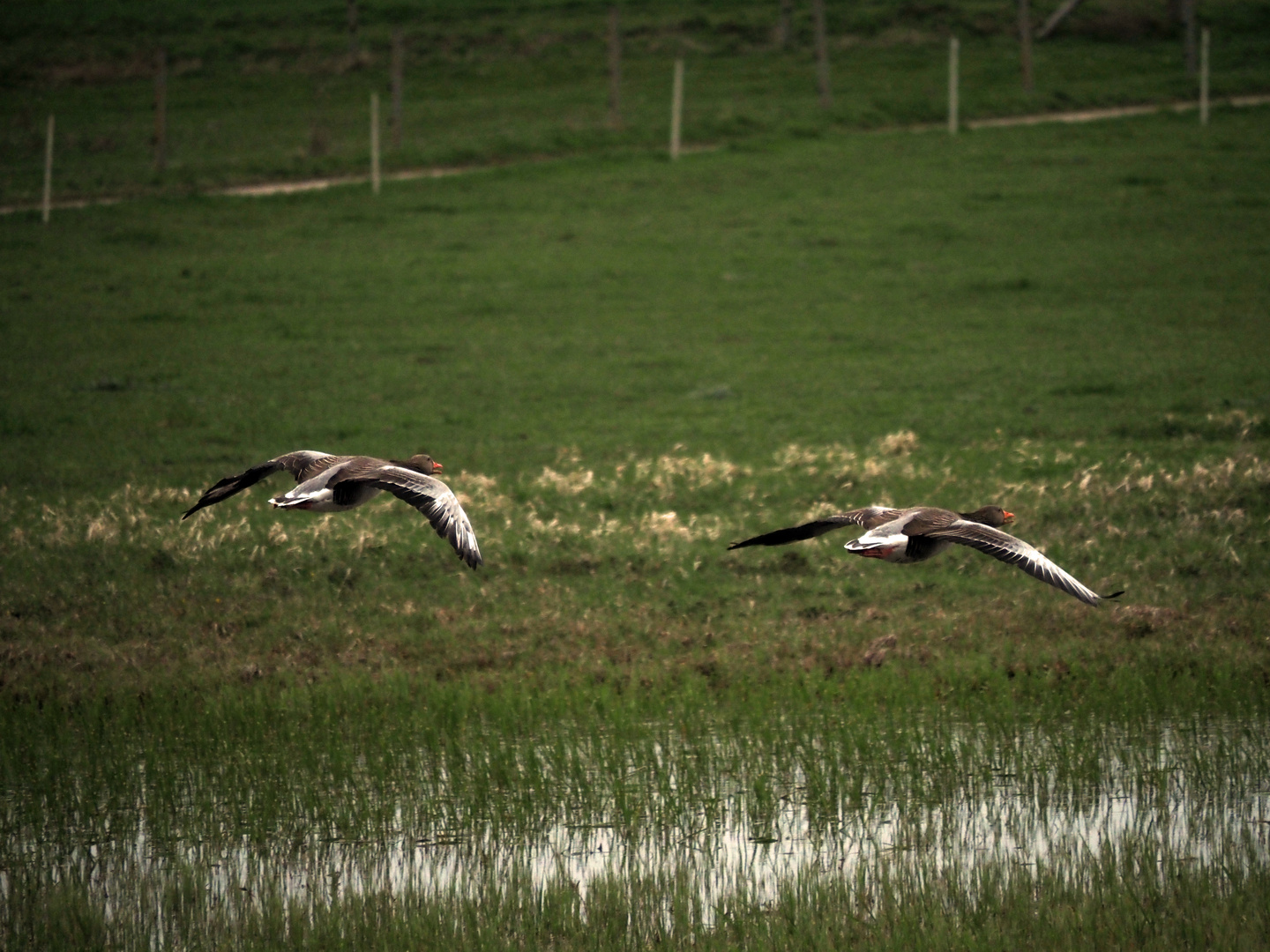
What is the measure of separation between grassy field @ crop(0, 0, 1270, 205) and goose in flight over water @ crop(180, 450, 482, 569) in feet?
77.4

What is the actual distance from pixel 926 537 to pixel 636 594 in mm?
5161

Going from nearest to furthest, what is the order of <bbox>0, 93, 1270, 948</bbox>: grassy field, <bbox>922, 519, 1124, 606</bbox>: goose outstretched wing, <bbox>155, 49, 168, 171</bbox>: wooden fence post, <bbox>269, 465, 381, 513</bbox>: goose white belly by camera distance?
<bbox>922, 519, 1124, 606</bbox>: goose outstretched wing < <bbox>269, 465, 381, 513</bbox>: goose white belly < <bbox>0, 93, 1270, 948</bbox>: grassy field < <bbox>155, 49, 168, 171</bbox>: wooden fence post

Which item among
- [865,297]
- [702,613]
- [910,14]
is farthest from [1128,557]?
[910,14]

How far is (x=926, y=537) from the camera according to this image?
7.96 metres

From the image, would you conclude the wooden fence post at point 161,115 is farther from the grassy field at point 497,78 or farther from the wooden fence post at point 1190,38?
the wooden fence post at point 1190,38

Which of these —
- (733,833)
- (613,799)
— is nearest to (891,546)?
(733,833)

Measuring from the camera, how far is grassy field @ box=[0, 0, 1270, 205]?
1326 inches

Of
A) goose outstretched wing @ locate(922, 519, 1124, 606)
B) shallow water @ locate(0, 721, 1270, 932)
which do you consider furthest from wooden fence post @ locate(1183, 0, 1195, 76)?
goose outstretched wing @ locate(922, 519, 1124, 606)

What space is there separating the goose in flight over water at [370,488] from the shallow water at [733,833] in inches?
79.6

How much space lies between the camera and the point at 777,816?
904 cm

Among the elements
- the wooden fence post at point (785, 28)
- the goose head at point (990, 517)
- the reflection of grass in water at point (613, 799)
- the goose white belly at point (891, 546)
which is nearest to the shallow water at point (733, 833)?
the reflection of grass in water at point (613, 799)

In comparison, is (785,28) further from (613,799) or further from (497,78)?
(613,799)

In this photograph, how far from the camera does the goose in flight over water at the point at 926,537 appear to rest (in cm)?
729

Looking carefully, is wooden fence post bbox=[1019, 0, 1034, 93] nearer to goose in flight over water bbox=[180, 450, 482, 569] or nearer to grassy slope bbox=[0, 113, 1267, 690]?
grassy slope bbox=[0, 113, 1267, 690]
